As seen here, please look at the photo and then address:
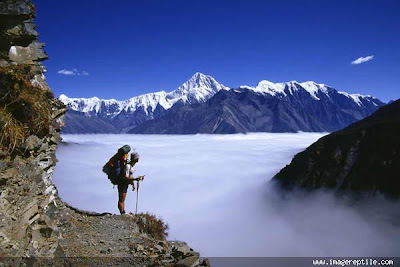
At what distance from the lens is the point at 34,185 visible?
39.7 ft

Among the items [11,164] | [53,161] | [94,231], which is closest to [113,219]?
[94,231]

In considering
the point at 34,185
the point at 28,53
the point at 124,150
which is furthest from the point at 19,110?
the point at 124,150

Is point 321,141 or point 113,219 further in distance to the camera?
point 321,141

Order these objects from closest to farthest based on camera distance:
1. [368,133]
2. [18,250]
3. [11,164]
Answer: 1. [18,250]
2. [11,164]
3. [368,133]

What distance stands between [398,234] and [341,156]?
159 ft

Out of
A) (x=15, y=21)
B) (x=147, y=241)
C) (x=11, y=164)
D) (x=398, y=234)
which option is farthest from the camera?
(x=398, y=234)

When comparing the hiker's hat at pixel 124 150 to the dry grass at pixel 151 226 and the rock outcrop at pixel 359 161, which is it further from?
the rock outcrop at pixel 359 161

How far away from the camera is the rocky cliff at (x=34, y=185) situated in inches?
413

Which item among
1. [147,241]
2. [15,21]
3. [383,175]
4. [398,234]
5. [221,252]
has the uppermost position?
[15,21]

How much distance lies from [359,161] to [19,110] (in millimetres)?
189183

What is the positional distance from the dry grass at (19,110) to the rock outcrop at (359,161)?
181 meters

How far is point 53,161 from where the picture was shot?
48.9 ft

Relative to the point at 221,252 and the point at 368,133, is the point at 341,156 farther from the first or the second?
the point at 221,252

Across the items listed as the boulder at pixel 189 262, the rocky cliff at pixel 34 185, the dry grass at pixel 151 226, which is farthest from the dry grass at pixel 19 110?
the dry grass at pixel 151 226
